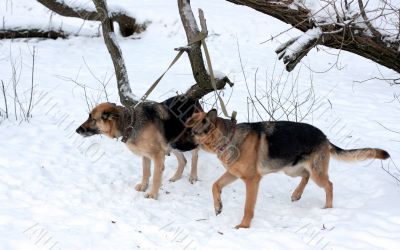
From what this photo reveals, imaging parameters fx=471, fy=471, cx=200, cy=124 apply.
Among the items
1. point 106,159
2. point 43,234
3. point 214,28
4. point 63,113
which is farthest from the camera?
point 214,28

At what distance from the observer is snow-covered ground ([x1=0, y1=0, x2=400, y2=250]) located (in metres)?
5.09

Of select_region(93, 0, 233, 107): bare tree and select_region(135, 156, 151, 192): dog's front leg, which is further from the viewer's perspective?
select_region(93, 0, 233, 107): bare tree

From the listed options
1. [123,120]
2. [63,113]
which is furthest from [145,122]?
[63,113]

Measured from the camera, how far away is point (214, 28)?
599 inches

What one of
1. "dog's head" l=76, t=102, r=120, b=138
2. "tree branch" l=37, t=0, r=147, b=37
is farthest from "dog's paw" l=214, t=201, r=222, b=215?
"tree branch" l=37, t=0, r=147, b=37

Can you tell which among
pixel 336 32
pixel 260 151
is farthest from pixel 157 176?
pixel 336 32

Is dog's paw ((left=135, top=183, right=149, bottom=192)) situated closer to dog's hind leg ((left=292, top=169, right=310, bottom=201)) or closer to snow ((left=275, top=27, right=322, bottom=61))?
dog's hind leg ((left=292, top=169, right=310, bottom=201))

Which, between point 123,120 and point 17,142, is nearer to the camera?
point 123,120

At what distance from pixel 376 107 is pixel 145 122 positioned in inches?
241

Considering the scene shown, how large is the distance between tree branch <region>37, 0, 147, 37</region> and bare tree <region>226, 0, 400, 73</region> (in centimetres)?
905

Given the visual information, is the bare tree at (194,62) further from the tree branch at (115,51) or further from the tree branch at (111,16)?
the tree branch at (111,16)

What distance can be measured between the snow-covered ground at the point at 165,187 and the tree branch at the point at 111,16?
1.47m

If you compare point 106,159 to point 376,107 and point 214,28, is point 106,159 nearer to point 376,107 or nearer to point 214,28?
point 376,107

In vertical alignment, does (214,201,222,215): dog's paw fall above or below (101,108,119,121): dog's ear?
below
